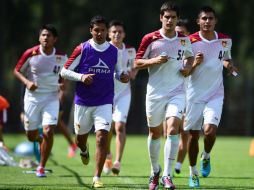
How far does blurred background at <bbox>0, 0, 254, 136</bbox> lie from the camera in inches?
1366

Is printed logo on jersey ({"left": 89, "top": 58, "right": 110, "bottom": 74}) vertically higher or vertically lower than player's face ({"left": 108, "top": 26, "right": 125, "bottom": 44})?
lower

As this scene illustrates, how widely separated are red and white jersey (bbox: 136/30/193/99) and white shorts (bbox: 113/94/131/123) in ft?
11.5

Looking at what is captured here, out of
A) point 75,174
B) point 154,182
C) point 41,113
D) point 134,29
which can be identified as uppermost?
point 41,113

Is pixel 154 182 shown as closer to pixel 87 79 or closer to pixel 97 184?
pixel 97 184

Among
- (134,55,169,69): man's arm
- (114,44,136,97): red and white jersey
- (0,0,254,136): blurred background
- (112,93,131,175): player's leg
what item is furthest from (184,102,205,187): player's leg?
(0,0,254,136): blurred background

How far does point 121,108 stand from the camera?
14.6 metres

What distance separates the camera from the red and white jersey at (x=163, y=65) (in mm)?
10984

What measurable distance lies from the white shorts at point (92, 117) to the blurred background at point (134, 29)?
22062 millimetres

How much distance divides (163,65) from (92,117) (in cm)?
151

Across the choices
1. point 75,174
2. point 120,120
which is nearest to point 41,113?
point 75,174

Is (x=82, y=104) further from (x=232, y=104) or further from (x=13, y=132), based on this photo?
(x=232, y=104)

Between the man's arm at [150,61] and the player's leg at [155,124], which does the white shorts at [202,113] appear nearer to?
the player's leg at [155,124]

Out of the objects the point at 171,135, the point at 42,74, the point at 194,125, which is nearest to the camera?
the point at 171,135

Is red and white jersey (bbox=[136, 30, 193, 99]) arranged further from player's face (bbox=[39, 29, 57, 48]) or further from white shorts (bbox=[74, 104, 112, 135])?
player's face (bbox=[39, 29, 57, 48])
